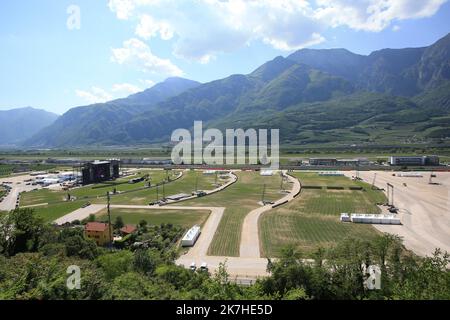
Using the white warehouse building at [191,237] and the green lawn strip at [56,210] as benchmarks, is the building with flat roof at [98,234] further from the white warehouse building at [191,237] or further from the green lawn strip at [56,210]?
the green lawn strip at [56,210]

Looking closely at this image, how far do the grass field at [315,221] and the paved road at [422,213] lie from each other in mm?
3212

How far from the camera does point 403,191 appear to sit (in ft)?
187

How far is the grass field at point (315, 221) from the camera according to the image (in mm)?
32406

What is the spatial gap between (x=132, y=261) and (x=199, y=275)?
520 centimetres

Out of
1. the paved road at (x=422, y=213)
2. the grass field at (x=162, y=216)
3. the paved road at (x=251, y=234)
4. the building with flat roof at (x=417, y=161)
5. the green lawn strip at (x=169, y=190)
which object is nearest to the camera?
the paved road at (x=251, y=234)

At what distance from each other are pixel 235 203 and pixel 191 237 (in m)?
18.1

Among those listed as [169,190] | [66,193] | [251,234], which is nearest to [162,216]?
[251,234]

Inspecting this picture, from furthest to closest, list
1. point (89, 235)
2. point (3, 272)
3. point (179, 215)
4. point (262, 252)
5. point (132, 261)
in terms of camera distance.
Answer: point (179, 215) < point (89, 235) < point (262, 252) < point (132, 261) < point (3, 272)

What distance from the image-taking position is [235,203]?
1991 inches

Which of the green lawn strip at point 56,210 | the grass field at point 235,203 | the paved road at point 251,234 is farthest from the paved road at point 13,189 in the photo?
the paved road at point 251,234
